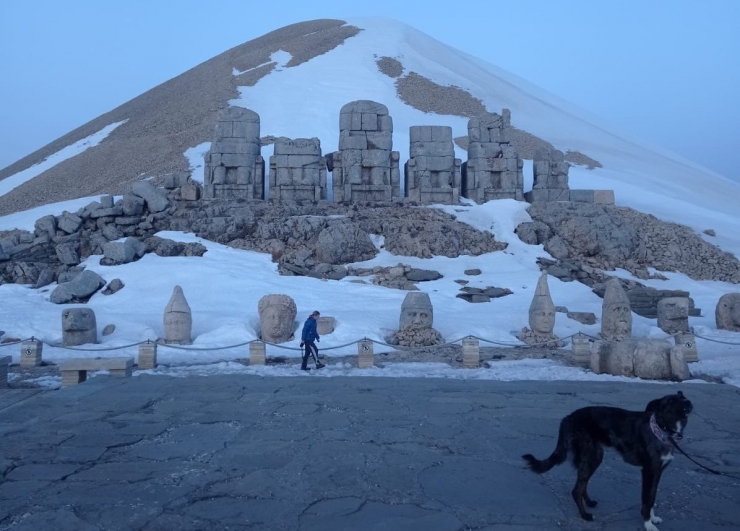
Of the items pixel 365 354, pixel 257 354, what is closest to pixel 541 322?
pixel 365 354

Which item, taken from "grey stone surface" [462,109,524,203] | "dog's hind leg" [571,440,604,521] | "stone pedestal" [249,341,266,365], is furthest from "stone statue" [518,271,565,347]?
"grey stone surface" [462,109,524,203]

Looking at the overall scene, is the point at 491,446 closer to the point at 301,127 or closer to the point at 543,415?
the point at 543,415

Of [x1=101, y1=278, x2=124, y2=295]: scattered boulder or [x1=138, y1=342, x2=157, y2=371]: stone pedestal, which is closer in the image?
[x1=138, y1=342, x2=157, y2=371]: stone pedestal

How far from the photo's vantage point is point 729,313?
14641mm

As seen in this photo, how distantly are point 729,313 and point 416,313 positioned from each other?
6925 mm

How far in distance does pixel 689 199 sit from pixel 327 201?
80.8 ft

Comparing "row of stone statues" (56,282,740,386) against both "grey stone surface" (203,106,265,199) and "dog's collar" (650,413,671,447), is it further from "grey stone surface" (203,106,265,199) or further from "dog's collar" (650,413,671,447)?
"grey stone surface" (203,106,265,199)

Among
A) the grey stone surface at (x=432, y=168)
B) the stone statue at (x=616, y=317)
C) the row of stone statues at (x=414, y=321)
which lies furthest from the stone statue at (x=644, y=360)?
the grey stone surface at (x=432, y=168)

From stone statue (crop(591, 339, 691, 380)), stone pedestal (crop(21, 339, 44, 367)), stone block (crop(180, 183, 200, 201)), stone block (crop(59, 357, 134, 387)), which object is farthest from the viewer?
stone block (crop(180, 183, 200, 201))

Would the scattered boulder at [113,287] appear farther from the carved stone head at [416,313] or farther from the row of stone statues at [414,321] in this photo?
the carved stone head at [416,313]

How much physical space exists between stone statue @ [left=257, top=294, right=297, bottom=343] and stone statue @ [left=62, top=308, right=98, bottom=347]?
A: 3.43 meters

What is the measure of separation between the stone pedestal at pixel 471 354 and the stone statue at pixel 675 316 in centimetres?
525

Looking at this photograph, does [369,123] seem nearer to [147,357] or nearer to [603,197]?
[603,197]

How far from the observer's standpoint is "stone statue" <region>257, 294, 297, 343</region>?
1374 cm
